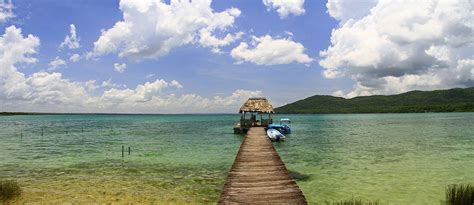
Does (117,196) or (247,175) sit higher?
(247,175)

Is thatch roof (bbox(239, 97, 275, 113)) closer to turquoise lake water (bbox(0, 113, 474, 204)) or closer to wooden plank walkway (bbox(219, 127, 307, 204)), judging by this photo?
turquoise lake water (bbox(0, 113, 474, 204))

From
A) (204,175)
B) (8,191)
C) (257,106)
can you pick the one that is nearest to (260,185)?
(204,175)

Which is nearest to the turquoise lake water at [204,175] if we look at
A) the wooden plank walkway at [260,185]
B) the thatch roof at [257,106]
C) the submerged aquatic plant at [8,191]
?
the submerged aquatic plant at [8,191]

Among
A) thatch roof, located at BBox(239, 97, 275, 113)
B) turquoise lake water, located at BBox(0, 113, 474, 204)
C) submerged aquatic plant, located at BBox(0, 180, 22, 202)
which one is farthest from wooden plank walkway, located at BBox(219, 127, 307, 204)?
thatch roof, located at BBox(239, 97, 275, 113)

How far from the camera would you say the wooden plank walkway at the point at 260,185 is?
8.42 meters

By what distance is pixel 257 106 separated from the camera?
4572cm

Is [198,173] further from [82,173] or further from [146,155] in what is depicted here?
[146,155]

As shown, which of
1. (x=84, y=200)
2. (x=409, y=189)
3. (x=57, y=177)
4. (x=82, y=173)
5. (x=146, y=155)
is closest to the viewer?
(x=84, y=200)

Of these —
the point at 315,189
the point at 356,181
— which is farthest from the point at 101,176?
the point at 356,181

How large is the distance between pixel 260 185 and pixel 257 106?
3597cm

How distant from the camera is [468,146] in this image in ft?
94.8

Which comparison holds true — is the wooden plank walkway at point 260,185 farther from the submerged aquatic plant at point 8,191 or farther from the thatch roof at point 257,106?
the thatch roof at point 257,106

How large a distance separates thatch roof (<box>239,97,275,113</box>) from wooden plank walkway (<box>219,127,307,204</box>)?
30.7 m

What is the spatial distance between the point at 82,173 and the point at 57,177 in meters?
1.41
